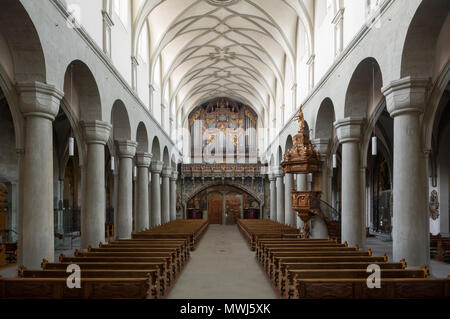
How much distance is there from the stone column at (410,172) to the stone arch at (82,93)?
8500mm

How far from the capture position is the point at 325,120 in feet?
54.3

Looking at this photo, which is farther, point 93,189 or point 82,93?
point 93,189

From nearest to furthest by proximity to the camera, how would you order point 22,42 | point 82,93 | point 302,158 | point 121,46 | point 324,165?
point 22,42 → point 82,93 → point 121,46 → point 302,158 → point 324,165

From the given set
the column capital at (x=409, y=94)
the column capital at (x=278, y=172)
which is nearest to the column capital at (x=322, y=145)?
the column capital at (x=409, y=94)

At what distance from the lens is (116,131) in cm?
1670

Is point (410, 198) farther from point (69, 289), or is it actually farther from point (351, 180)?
point (69, 289)

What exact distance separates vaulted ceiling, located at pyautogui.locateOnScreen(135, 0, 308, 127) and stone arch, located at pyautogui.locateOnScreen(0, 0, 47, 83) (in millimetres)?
9096

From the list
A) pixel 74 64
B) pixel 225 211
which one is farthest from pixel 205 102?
pixel 74 64

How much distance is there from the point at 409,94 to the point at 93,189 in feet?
31.1

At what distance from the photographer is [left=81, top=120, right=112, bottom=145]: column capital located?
41.8ft

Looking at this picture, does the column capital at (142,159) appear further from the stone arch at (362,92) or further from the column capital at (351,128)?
the stone arch at (362,92)

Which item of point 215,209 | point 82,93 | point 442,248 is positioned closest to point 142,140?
point 82,93

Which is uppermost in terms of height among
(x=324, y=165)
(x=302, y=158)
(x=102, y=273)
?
(x=302, y=158)

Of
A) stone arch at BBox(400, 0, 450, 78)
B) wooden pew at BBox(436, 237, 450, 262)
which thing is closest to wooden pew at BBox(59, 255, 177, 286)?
stone arch at BBox(400, 0, 450, 78)
